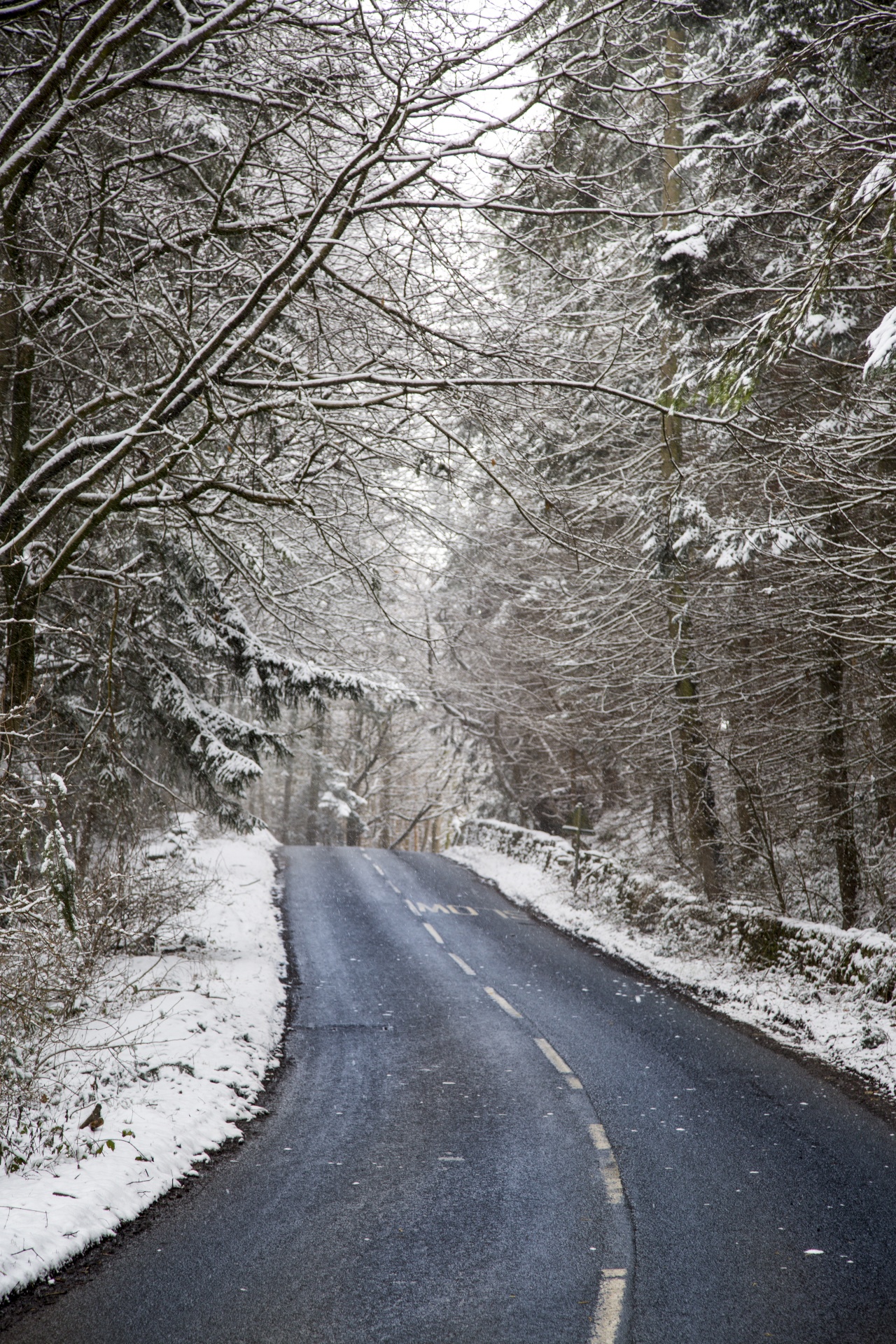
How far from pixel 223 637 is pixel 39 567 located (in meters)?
2.84

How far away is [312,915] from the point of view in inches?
643

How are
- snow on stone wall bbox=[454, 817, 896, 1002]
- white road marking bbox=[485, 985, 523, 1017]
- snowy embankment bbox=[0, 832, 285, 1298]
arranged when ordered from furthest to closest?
white road marking bbox=[485, 985, 523, 1017] < snow on stone wall bbox=[454, 817, 896, 1002] < snowy embankment bbox=[0, 832, 285, 1298]

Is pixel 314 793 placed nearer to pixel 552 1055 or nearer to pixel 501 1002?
pixel 501 1002

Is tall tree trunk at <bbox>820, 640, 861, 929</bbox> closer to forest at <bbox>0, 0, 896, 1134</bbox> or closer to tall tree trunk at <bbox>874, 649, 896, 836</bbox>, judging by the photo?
forest at <bbox>0, 0, 896, 1134</bbox>

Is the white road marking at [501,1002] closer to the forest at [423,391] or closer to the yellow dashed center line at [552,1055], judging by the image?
the yellow dashed center line at [552,1055]

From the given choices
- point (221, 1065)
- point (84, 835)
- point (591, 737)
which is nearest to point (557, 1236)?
point (221, 1065)

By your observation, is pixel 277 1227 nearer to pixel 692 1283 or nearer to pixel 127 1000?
pixel 692 1283

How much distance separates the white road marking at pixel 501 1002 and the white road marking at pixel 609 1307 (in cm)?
550

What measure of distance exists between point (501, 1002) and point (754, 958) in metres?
3.57

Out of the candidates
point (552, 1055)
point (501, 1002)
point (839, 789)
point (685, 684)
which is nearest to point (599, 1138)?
point (552, 1055)

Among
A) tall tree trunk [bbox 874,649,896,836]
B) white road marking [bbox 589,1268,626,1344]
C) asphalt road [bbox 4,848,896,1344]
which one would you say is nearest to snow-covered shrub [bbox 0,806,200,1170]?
asphalt road [bbox 4,848,896,1344]

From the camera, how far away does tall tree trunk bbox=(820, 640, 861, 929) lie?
12414mm

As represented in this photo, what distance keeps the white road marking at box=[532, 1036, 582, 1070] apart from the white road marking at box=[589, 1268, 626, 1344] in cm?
319

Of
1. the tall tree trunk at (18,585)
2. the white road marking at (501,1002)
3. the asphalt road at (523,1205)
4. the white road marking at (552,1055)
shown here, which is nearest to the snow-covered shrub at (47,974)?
the tall tree trunk at (18,585)
